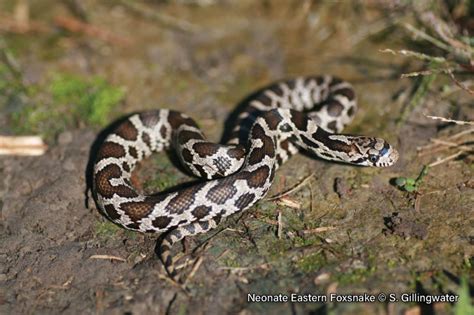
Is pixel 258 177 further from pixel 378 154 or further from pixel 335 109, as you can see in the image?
pixel 335 109

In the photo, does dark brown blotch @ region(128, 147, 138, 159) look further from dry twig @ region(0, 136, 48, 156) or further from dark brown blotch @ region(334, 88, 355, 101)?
dark brown blotch @ region(334, 88, 355, 101)

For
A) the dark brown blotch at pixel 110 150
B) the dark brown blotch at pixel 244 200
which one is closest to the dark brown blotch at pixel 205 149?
the dark brown blotch at pixel 244 200

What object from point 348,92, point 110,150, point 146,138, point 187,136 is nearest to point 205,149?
point 187,136

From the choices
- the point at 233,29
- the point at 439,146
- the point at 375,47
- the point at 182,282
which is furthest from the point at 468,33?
the point at 182,282

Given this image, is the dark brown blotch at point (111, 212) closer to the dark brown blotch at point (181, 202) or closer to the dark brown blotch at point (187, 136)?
the dark brown blotch at point (181, 202)

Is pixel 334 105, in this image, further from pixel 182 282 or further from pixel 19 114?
pixel 19 114

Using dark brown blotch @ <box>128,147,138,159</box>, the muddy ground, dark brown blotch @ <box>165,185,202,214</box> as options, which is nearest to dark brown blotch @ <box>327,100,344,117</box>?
the muddy ground
